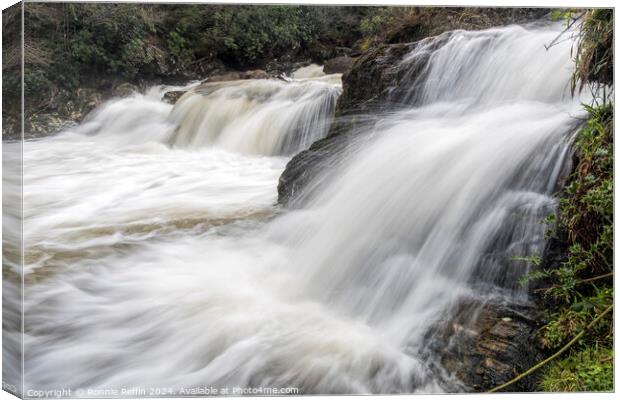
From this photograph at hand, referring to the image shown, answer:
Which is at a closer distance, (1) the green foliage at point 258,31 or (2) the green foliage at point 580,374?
(2) the green foliage at point 580,374

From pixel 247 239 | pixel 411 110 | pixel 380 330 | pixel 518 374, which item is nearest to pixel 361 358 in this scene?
pixel 380 330

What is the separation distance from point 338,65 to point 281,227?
0.87 m

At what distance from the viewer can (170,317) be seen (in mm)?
2830

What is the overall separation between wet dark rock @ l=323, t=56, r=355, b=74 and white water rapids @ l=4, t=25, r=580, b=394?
0.20 ft

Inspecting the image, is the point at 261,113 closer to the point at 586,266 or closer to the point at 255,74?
the point at 255,74

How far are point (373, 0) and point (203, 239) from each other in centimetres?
140

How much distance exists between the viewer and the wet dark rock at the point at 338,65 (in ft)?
10.5

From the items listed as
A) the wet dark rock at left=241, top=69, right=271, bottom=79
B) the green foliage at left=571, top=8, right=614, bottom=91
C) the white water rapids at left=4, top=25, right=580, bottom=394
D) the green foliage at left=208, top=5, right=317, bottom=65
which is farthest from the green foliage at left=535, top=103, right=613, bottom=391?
the wet dark rock at left=241, top=69, right=271, bottom=79

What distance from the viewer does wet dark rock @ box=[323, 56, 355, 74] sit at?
3.20 metres

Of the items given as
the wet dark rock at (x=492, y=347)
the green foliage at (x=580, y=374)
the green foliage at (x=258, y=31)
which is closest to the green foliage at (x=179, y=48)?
the green foliage at (x=258, y=31)

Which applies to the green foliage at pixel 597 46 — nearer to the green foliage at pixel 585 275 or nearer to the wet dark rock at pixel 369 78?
the green foliage at pixel 585 275

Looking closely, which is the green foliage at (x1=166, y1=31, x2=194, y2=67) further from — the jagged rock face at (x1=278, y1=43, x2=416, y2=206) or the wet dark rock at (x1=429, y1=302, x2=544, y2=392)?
the wet dark rock at (x1=429, y1=302, x2=544, y2=392)

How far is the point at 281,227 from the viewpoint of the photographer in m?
3.27

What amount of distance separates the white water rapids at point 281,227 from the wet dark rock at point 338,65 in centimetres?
6
